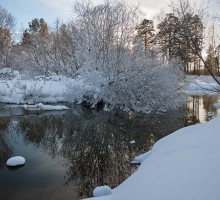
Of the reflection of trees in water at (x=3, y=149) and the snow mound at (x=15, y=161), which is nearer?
the snow mound at (x=15, y=161)

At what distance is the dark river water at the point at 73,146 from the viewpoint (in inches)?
266

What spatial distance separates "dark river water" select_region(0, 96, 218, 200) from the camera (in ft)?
22.2

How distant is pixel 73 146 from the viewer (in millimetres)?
10172

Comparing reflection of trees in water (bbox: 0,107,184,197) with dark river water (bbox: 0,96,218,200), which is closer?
dark river water (bbox: 0,96,218,200)

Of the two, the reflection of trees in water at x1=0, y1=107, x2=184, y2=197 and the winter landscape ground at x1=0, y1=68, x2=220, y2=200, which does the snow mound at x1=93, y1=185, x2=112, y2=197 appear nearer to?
the winter landscape ground at x1=0, y1=68, x2=220, y2=200

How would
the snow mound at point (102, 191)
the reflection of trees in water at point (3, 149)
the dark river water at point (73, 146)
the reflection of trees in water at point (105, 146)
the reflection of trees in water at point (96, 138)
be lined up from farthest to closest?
the reflection of trees in water at point (3, 149) < the reflection of trees in water at point (96, 138) < the reflection of trees in water at point (105, 146) < the dark river water at point (73, 146) < the snow mound at point (102, 191)

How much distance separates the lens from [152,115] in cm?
1608

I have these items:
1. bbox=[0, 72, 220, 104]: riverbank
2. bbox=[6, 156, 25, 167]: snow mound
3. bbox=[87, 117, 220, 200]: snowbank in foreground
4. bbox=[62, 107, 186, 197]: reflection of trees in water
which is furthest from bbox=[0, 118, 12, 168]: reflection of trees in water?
bbox=[0, 72, 220, 104]: riverbank

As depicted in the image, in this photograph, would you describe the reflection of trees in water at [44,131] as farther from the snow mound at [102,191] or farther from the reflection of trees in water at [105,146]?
the snow mound at [102,191]

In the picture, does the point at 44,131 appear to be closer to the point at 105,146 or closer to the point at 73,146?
the point at 73,146

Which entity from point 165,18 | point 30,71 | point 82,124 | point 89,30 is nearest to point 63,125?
point 82,124

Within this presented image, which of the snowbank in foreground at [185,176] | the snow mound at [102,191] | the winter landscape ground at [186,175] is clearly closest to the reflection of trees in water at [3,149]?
the snow mound at [102,191]

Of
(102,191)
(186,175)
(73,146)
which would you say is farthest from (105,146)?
(186,175)

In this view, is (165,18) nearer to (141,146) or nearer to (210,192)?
(141,146)
